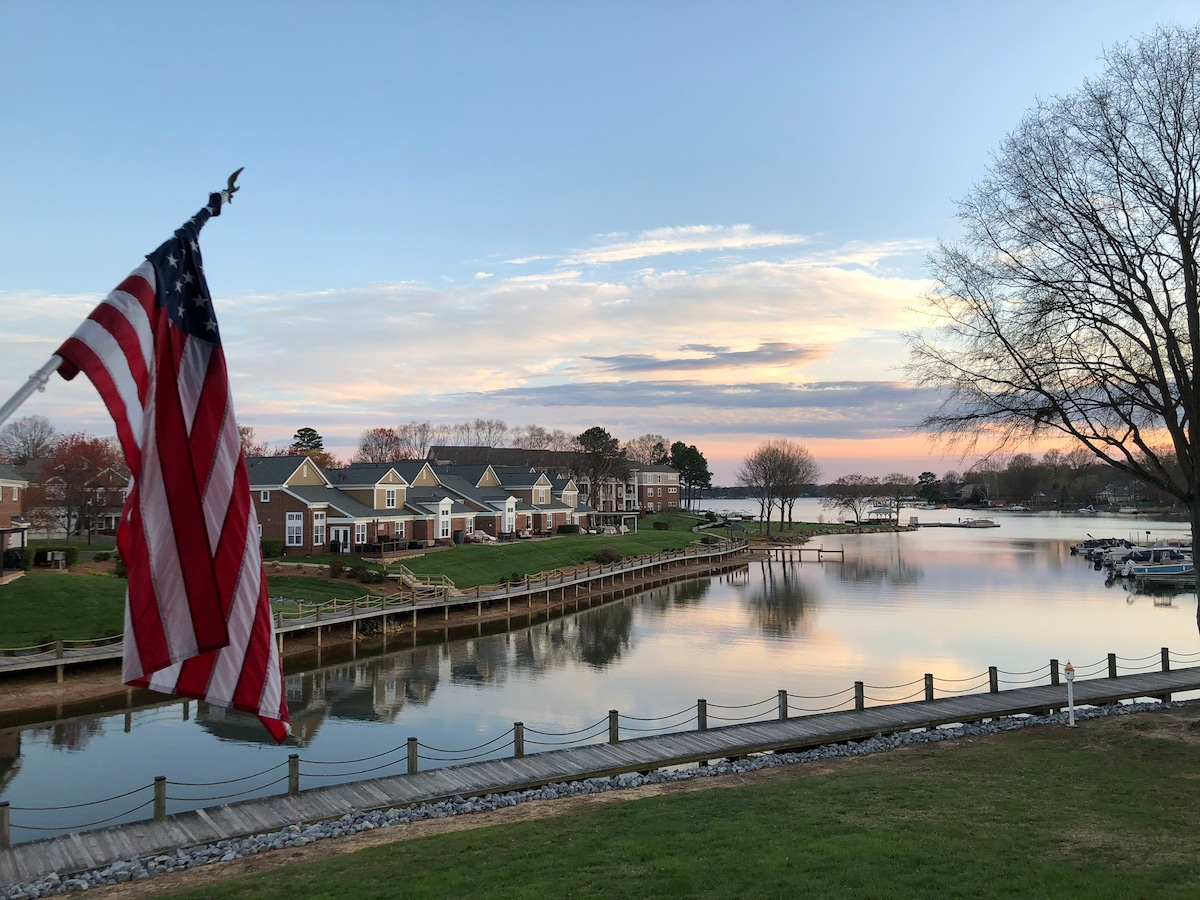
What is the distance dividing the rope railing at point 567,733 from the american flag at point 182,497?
10641 millimetres

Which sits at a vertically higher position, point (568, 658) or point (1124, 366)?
point (1124, 366)

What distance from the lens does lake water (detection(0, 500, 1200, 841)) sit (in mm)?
22594

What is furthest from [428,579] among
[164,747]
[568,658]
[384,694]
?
[164,747]

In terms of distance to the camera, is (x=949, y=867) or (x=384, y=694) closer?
(x=949, y=867)

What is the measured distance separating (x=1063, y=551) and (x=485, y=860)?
326ft

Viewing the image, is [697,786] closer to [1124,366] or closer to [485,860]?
[485,860]

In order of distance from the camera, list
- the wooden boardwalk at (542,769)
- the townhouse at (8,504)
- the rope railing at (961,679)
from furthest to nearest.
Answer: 1. the townhouse at (8,504)
2. the rope railing at (961,679)
3. the wooden boardwalk at (542,769)

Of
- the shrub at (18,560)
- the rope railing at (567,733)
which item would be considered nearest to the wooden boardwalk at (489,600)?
the rope railing at (567,733)

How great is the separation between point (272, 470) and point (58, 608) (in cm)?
2492

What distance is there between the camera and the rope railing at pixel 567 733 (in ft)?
60.5

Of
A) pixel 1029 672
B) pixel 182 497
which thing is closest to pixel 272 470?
pixel 1029 672

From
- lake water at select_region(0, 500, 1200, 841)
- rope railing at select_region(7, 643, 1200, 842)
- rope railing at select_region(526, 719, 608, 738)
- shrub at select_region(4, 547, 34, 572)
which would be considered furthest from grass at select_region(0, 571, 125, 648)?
rope railing at select_region(526, 719, 608, 738)

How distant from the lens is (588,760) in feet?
64.2

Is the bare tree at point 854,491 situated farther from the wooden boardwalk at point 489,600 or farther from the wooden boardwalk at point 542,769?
the wooden boardwalk at point 542,769
